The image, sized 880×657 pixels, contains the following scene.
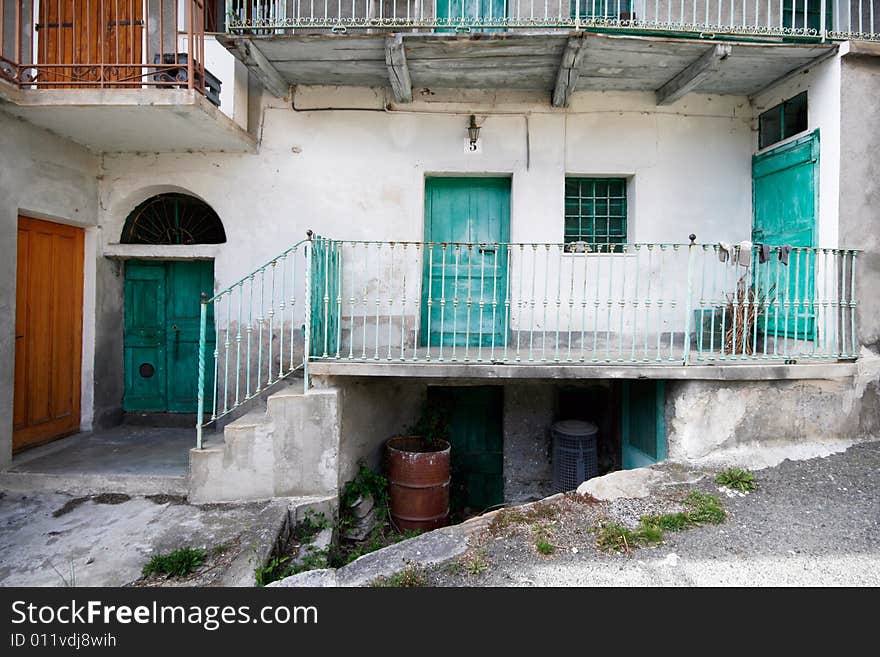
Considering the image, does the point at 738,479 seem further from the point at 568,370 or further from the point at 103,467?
the point at 103,467

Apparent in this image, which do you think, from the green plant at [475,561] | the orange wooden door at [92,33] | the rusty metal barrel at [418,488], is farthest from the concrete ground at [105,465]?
the orange wooden door at [92,33]

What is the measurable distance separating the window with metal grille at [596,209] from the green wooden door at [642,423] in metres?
1.98

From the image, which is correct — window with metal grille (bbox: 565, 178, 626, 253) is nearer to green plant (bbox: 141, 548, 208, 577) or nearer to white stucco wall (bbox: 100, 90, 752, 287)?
white stucco wall (bbox: 100, 90, 752, 287)

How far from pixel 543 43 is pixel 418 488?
15.8ft

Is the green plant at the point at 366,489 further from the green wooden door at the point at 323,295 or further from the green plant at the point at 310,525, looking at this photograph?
the green wooden door at the point at 323,295

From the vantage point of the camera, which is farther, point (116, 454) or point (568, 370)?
point (116, 454)

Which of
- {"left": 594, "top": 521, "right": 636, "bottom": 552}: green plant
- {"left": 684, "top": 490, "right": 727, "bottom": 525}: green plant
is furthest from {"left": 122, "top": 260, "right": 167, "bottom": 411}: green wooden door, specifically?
{"left": 684, "top": 490, "right": 727, "bottom": 525}: green plant

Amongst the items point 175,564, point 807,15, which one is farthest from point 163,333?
point 807,15

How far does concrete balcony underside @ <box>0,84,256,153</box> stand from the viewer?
5145mm

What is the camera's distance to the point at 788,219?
6203mm

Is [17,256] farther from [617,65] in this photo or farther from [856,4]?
[856,4]

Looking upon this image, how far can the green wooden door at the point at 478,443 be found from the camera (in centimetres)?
723
